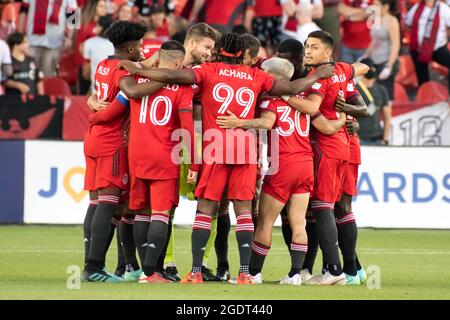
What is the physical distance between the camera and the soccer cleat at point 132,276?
12242mm

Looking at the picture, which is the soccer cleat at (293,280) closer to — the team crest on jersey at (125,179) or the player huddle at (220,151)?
the player huddle at (220,151)

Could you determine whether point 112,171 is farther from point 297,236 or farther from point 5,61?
point 5,61

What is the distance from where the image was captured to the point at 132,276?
12312 mm

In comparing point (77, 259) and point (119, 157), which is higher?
point (119, 157)

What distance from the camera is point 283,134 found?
39.4 ft

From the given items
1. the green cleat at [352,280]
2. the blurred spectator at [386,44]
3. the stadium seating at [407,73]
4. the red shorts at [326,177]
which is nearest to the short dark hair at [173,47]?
the red shorts at [326,177]

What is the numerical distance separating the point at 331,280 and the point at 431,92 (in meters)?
9.32

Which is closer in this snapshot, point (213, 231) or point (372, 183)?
point (213, 231)

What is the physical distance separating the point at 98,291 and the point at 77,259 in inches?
143

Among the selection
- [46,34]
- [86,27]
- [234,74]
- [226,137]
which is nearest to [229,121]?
[226,137]

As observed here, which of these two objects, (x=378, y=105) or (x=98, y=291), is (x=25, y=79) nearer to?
(x=378, y=105)

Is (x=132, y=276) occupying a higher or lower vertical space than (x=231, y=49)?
lower
